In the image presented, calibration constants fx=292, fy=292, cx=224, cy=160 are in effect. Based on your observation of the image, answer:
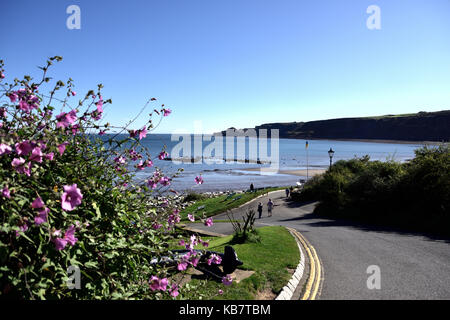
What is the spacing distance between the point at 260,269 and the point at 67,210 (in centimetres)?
683

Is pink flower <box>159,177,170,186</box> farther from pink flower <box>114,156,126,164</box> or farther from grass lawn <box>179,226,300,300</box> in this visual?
grass lawn <box>179,226,300,300</box>

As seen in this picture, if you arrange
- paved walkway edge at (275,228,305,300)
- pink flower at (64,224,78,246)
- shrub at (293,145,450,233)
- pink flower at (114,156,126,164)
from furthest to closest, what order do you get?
shrub at (293,145,450,233), paved walkway edge at (275,228,305,300), pink flower at (114,156,126,164), pink flower at (64,224,78,246)

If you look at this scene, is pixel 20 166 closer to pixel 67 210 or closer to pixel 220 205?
pixel 67 210

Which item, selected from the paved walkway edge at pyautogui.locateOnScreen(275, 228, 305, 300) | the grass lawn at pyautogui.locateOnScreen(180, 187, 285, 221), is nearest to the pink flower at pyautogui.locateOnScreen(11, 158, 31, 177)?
the paved walkway edge at pyautogui.locateOnScreen(275, 228, 305, 300)

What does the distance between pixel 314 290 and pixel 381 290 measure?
1616mm

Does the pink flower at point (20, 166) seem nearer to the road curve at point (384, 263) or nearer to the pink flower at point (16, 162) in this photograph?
the pink flower at point (16, 162)

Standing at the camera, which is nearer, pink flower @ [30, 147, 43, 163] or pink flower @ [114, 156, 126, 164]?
pink flower @ [30, 147, 43, 163]

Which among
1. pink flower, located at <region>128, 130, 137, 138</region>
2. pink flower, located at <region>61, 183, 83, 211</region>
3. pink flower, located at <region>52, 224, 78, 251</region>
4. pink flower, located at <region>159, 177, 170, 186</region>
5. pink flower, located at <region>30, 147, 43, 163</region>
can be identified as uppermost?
pink flower, located at <region>128, 130, 137, 138</region>

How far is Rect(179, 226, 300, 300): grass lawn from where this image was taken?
6.50 metres

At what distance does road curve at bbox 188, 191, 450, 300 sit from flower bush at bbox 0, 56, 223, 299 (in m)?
5.03

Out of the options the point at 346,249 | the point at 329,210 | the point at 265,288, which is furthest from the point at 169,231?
the point at 329,210
